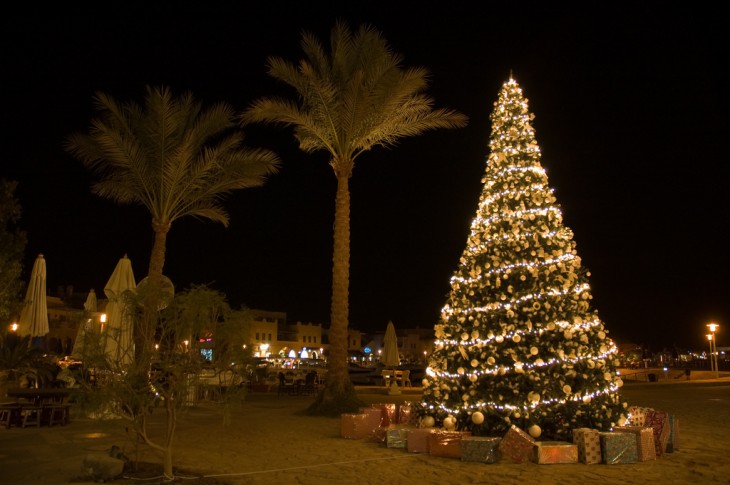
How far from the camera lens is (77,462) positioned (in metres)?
8.48

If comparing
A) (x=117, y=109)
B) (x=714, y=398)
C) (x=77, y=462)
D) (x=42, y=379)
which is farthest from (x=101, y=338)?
(x=714, y=398)

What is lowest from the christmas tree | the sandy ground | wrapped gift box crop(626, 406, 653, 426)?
the sandy ground

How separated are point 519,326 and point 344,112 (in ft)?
29.2

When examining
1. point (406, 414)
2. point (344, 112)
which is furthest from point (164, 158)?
point (406, 414)

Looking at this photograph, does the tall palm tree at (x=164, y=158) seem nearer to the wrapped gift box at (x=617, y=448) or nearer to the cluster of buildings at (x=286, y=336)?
the wrapped gift box at (x=617, y=448)

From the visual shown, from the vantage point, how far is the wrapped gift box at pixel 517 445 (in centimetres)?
852

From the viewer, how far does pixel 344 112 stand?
16.3 m

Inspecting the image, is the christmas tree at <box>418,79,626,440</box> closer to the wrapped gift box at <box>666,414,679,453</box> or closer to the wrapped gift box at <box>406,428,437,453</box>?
the wrapped gift box at <box>406,428,437,453</box>

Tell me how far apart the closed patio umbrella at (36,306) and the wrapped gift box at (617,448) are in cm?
1654

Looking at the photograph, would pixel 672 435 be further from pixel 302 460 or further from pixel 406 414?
pixel 302 460

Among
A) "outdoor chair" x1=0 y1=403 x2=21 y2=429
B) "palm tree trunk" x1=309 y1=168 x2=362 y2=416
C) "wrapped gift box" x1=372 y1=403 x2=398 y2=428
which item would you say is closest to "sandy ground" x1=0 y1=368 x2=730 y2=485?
"outdoor chair" x1=0 y1=403 x2=21 y2=429

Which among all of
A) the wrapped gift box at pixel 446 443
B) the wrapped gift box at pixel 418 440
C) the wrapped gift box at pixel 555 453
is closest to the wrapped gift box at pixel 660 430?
the wrapped gift box at pixel 555 453

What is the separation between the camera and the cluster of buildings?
5718cm

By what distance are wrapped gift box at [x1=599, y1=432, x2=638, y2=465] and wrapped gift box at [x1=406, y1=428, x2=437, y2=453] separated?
8.22 feet
